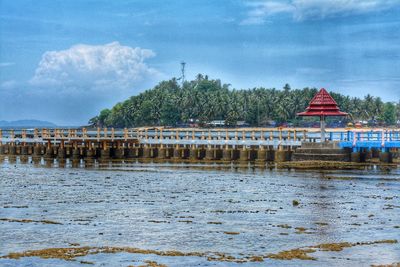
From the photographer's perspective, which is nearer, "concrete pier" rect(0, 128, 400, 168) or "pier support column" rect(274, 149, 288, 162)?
"concrete pier" rect(0, 128, 400, 168)

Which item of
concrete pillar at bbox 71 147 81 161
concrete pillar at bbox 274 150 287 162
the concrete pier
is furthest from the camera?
concrete pillar at bbox 71 147 81 161

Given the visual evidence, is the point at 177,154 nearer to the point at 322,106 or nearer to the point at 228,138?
the point at 228,138

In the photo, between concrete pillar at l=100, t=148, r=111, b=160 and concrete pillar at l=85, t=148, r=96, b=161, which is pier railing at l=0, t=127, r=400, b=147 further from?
concrete pillar at l=100, t=148, r=111, b=160

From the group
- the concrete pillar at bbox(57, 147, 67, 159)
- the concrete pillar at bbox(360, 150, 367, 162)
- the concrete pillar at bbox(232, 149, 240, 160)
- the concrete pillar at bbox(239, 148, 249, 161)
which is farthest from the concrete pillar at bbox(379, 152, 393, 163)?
the concrete pillar at bbox(57, 147, 67, 159)

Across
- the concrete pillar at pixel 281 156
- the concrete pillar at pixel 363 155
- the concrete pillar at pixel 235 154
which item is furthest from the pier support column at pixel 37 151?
the concrete pillar at pixel 363 155

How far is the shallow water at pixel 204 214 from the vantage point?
25688mm

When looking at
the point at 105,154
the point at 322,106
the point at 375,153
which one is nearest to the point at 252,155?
the point at 322,106

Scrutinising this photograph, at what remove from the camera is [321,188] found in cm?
4525

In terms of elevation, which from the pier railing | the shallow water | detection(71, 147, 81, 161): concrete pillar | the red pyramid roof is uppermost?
the red pyramid roof

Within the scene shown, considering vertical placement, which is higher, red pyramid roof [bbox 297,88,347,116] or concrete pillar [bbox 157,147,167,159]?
red pyramid roof [bbox 297,88,347,116]

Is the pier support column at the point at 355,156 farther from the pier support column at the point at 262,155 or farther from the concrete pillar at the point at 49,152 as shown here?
the concrete pillar at the point at 49,152

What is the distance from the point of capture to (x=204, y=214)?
34031 millimetres

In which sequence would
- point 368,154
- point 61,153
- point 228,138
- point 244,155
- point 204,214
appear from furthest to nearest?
point 61,153 → point 228,138 → point 244,155 → point 368,154 → point 204,214

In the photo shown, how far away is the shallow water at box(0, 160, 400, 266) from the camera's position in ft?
84.3
